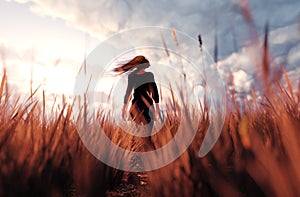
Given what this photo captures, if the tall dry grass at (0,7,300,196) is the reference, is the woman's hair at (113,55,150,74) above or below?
above

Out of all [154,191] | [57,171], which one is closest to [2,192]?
[57,171]

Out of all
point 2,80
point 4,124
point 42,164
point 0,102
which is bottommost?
point 42,164

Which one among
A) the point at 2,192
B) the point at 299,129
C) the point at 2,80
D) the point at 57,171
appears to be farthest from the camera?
the point at 2,80

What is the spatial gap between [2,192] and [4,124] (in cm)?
50

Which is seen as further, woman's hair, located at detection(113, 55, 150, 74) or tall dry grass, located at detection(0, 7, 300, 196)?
woman's hair, located at detection(113, 55, 150, 74)

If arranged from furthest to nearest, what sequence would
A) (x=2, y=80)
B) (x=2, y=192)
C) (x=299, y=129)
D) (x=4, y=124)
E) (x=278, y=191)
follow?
(x=2, y=80) → (x=4, y=124) → (x=2, y=192) → (x=299, y=129) → (x=278, y=191)

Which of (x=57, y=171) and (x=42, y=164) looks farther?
(x=57, y=171)

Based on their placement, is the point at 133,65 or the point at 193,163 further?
the point at 133,65

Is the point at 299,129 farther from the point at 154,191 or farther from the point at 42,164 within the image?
the point at 42,164

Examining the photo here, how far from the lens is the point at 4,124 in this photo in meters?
1.70

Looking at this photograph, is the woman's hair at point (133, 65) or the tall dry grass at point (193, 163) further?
the woman's hair at point (133, 65)

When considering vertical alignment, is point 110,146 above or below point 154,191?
above

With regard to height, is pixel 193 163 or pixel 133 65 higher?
pixel 133 65

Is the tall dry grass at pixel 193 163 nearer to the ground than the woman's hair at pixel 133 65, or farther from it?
nearer to the ground
